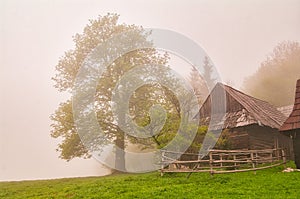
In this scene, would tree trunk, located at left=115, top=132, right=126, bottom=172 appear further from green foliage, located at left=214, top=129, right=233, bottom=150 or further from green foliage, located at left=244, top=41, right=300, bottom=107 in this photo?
green foliage, located at left=244, top=41, right=300, bottom=107

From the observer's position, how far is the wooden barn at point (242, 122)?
1266cm

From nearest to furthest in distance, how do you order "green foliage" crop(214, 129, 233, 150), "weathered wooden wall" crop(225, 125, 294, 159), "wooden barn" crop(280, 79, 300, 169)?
"wooden barn" crop(280, 79, 300, 169)
"green foliage" crop(214, 129, 233, 150)
"weathered wooden wall" crop(225, 125, 294, 159)

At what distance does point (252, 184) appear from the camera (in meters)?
7.03

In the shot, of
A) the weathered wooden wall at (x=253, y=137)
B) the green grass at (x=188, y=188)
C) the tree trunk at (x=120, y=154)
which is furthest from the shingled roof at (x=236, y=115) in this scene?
the green grass at (x=188, y=188)

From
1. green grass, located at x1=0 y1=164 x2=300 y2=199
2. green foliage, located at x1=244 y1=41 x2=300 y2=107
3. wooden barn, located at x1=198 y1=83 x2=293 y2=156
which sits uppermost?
green foliage, located at x1=244 y1=41 x2=300 y2=107

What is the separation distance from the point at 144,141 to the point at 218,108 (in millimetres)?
3923

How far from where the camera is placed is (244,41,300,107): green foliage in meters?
23.2

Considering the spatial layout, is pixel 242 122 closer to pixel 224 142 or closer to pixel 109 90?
pixel 224 142

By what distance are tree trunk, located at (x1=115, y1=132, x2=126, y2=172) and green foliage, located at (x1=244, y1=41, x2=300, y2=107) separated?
13.7m

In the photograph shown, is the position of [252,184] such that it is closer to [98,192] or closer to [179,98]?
[98,192]

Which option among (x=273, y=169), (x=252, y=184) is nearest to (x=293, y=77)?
(x=273, y=169)

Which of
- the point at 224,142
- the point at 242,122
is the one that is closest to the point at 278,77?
the point at 242,122

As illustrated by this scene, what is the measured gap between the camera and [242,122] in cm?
1261

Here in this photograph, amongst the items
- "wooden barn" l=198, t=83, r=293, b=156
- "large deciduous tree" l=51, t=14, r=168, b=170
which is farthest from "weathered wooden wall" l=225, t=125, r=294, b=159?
"large deciduous tree" l=51, t=14, r=168, b=170
